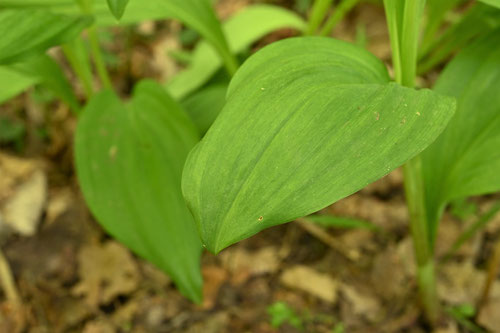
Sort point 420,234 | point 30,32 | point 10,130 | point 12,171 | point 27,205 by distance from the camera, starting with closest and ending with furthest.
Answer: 1. point 30,32
2. point 420,234
3. point 27,205
4. point 12,171
5. point 10,130

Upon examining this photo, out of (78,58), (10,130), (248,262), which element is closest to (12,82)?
(78,58)

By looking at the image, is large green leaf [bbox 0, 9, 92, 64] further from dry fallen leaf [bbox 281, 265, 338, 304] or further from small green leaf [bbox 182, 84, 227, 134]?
dry fallen leaf [bbox 281, 265, 338, 304]

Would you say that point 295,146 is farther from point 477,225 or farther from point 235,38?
point 235,38

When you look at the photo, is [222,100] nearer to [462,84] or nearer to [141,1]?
[141,1]

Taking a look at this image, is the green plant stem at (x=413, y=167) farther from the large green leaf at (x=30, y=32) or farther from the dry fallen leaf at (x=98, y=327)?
the dry fallen leaf at (x=98, y=327)

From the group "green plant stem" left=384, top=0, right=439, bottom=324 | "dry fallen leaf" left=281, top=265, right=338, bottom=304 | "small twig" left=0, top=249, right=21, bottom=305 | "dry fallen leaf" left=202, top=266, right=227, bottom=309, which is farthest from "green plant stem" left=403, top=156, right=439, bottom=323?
"small twig" left=0, top=249, right=21, bottom=305

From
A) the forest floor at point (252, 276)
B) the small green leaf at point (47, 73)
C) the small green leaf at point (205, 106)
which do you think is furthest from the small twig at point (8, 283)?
the small green leaf at point (205, 106)

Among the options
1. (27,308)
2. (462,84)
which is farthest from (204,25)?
(27,308)
